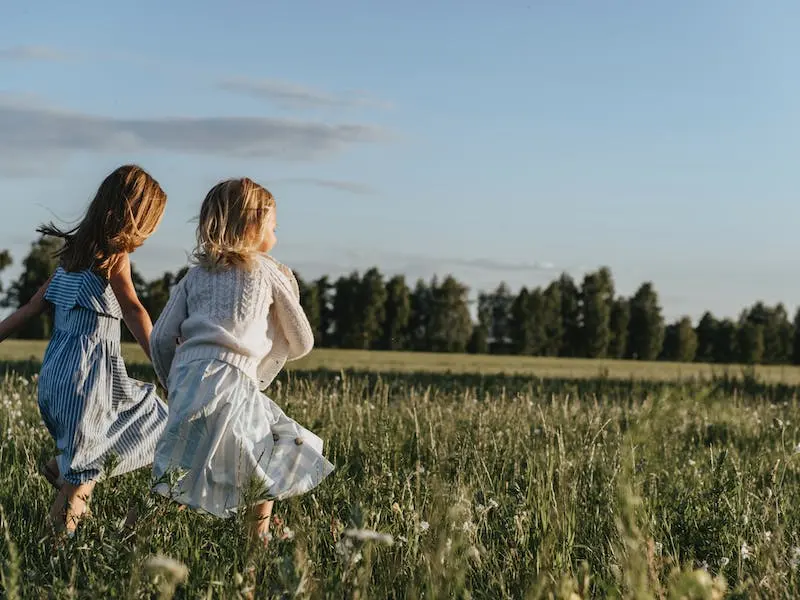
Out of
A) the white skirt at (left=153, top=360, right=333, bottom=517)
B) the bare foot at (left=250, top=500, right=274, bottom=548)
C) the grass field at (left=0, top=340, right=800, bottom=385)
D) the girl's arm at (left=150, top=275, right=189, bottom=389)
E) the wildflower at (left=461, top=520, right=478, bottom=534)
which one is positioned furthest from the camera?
the grass field at (left=0, top=340, right=800, bottom=385)

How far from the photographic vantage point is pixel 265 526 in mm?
3990

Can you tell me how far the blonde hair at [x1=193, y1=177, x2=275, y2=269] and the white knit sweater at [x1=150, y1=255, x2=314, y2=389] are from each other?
0.18 feet

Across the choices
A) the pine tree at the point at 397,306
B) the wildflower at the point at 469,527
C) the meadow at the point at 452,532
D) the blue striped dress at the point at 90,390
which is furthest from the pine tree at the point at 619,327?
the wildflower at the point at 469,527

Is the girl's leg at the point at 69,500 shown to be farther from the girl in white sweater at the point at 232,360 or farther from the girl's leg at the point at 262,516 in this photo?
the girl's leg at the point at 262,516

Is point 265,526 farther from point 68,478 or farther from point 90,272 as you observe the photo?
point 90,272

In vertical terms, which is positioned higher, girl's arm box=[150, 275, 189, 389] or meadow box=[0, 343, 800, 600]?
girl's arm box=[150, 275, 189, 389]

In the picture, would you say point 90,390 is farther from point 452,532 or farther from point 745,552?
point 745,552

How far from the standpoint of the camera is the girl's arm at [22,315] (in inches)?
184

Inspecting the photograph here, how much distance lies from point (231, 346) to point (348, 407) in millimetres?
3182

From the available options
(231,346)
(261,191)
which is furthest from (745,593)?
(261,191)

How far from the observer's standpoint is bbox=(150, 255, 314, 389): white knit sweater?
4.17 meters

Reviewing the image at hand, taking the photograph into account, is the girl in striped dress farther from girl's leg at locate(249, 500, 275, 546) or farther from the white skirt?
girl's leg at locate(249, 500, 275, 546)

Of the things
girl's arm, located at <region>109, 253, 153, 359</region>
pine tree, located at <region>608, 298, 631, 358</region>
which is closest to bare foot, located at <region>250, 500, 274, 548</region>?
girl's arm, located at <region>109, 253, 153, 359</region>

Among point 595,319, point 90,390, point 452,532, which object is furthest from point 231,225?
point 595,319
